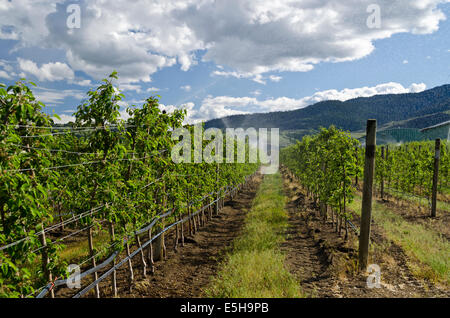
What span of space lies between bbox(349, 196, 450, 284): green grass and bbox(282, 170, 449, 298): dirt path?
289mm

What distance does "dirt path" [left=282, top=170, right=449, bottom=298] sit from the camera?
20.9ft

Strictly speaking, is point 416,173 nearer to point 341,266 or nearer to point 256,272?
point 341,266

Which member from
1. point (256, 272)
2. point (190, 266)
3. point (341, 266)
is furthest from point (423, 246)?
point (190, 266)

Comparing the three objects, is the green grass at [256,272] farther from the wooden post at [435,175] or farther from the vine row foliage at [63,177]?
the wooden post at [435,175]

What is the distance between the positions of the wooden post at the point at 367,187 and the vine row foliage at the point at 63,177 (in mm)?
5598

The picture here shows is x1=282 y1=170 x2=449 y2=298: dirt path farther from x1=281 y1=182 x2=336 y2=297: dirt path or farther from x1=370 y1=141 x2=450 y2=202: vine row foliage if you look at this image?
x1=370 y1=141 x2=450 y2=202: vine row foliage

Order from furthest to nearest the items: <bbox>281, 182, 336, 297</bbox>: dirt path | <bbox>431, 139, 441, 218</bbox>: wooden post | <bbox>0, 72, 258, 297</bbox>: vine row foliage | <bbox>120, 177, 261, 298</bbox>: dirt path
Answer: <bbox>431, 139, 441, 218</bbox>: wooden post → <bbox>120, 177, 261, 298</bbox>: dirt path → <bbox>281, 182, 336, 297</bbox>: dirt path → <bbox>0, 72, 258, 297</bbox>: vine row foliage

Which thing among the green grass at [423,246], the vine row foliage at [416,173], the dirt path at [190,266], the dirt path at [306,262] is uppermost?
the vine row foliage at [416,173]

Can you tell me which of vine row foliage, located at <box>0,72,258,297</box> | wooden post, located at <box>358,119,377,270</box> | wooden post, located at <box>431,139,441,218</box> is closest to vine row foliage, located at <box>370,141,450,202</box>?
wooden post, located at <box>431,139,441,218</box>

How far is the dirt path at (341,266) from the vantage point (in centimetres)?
638

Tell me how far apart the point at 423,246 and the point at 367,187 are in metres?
4.01

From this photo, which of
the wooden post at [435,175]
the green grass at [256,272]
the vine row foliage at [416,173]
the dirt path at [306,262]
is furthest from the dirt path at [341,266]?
the vine row foliage at [416,173]

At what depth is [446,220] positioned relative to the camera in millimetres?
14484
